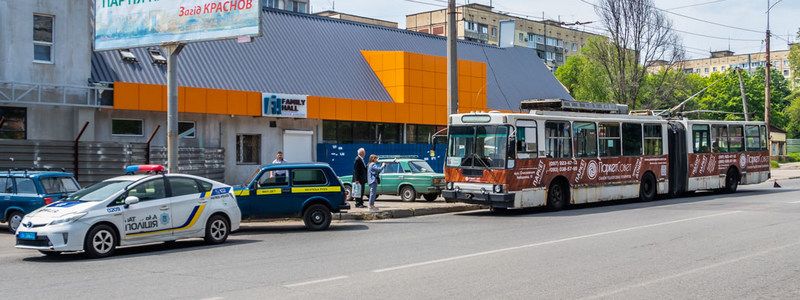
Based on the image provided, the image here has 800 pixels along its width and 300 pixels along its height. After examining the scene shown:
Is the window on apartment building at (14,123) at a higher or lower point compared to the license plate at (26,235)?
higher

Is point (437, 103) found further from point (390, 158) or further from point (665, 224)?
point (665, 224)

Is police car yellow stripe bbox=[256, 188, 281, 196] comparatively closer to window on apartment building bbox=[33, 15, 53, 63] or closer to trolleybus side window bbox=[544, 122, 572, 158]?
trolleybus side window bbox=[544, 122, 572, 158]

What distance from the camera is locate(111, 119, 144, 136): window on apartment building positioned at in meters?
26.6

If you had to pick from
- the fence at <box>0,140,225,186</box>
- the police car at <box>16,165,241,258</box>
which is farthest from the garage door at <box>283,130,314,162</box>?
the police car at <box>16,165,241,258</box>

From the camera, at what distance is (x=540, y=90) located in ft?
155

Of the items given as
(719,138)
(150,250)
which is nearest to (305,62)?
(719,138)

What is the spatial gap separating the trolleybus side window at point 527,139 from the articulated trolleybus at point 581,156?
0.03 m

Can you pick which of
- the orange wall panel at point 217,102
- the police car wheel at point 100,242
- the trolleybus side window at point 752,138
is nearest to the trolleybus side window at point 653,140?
the trolleybus side window at point 752,138

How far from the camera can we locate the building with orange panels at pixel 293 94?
26875 mm

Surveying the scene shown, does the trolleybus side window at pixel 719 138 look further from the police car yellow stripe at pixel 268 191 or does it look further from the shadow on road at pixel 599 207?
the police car yellow stripe at pixel 268 191

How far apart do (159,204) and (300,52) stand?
20.8 m

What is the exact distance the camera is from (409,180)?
25781mm

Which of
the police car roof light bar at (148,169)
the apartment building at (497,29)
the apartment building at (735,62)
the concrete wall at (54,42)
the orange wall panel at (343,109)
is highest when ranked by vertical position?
the apartment building at (735,62)

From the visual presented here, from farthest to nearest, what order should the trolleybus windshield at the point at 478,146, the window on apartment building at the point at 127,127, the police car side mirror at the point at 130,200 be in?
the window on apartment building at the point at 127,127 < the trolleybus windshield at the point at 478,146 < the police car side mirror at the point at 130,200
